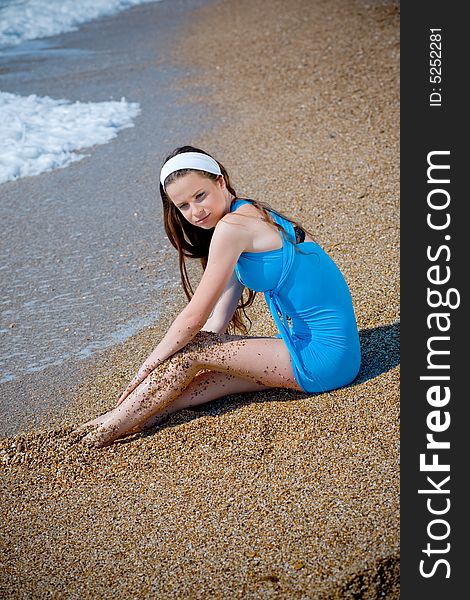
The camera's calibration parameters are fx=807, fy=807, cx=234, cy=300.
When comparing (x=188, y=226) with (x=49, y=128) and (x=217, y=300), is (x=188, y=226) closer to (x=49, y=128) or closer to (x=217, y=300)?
(x=217, y=300)

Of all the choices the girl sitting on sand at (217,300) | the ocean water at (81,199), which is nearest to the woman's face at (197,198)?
the girl sitting on sand at (217,300)

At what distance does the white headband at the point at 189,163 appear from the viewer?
3.53 metres

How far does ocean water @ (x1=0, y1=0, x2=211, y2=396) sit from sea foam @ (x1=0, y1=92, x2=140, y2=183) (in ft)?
0.05

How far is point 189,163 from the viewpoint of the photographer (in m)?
3.53

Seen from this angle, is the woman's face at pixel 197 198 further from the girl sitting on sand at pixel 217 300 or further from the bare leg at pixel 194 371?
the bare leg at pixel 194 371

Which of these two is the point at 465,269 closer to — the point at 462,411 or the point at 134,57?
the point at 462,411

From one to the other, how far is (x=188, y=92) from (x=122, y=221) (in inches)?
128

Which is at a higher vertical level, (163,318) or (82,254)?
(82,254)

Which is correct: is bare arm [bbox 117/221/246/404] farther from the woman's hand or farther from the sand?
the sand

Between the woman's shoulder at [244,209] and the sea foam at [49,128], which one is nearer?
the woman's shoulder at [244,209]

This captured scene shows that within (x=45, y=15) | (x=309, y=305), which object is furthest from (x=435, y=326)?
(x=45, y=15)

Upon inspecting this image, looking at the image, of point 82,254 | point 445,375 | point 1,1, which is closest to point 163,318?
point 82,254

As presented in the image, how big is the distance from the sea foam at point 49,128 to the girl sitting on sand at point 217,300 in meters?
3.92

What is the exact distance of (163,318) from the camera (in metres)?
4.77
